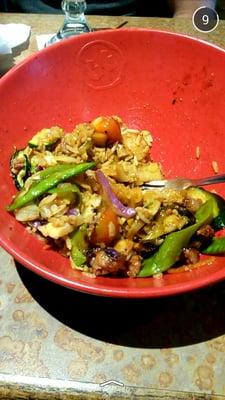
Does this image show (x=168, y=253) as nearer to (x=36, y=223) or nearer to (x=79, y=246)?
(x=79, y=246)

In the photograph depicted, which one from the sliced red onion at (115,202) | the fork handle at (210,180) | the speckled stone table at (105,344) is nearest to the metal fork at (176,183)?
the fork handle at (210,180)

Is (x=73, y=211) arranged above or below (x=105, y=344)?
above

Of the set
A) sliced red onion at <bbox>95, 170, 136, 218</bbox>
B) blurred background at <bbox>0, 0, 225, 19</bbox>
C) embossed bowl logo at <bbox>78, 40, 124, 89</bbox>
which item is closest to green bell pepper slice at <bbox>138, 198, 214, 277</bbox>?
sliced red onion at <bbox>95, 170, 136, 218</bbox>

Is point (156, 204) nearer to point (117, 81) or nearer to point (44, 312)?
point (44, 312)

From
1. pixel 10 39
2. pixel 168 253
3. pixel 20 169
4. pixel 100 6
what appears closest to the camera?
pixel 168 253

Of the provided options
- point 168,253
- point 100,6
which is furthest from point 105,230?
point 100,6

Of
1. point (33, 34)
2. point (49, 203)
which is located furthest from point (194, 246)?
point (33, 34)

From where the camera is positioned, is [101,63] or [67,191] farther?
[101,63]
